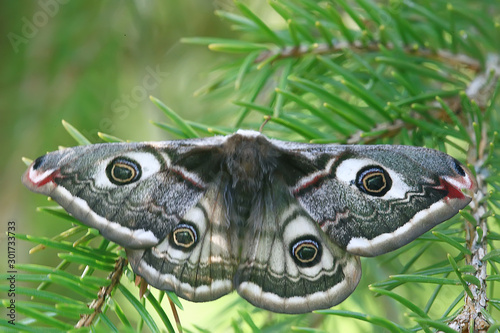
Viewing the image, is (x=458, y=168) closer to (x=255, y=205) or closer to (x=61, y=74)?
(x=255, y=205)

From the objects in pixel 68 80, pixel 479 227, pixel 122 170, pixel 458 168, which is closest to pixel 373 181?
pixel 458 168

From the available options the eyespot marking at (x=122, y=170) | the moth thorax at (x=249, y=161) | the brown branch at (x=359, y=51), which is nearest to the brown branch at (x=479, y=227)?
the brown branch at (x=359, y=51)

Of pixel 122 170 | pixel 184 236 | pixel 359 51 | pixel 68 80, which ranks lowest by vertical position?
pixel 184 236

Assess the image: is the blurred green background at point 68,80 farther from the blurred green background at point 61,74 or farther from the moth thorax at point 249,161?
the moth thorax at point 249,161

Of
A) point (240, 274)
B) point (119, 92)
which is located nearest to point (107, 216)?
point (240, 274)

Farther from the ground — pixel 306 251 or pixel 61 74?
pixel 61 74

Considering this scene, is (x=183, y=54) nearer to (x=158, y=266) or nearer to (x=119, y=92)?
(x=119, y=92)

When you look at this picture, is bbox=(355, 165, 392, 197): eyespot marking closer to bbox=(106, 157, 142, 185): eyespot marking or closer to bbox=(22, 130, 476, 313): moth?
bbox=(22, 130, 476, 313): moth
